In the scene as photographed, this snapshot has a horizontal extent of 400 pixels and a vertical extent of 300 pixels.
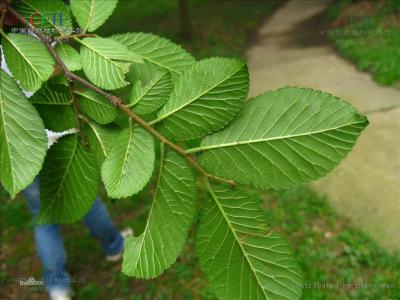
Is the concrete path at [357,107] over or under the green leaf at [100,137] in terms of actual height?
under

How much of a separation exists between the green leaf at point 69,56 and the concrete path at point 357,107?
2806 millimetres

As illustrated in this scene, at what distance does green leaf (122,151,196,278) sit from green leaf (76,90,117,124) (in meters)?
0.13

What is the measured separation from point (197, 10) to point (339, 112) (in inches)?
433

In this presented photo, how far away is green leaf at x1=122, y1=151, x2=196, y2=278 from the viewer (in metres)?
0.64

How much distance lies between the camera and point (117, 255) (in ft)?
10.3

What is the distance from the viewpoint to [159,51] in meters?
0.78

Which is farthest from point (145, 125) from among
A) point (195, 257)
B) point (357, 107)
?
point (357, 107)

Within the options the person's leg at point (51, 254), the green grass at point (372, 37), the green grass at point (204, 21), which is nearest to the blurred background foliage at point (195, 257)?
the person's leg at point (51, 254)

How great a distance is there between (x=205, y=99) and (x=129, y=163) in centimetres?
16

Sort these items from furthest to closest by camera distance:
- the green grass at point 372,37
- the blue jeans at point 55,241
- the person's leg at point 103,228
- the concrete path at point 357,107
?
the green grass at point 372,37, the concrete path at point 357,107, the person's leg at point 103,228, the blue jeans at point 55,241

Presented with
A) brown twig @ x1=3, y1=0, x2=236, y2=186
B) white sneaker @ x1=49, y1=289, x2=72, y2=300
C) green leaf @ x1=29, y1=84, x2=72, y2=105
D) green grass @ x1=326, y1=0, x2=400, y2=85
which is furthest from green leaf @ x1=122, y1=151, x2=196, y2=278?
green grass @ x1=326, y1=0, x2=400, y2=85

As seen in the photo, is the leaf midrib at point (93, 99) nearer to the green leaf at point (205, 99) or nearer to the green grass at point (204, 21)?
the green leaf at point (205, 99)

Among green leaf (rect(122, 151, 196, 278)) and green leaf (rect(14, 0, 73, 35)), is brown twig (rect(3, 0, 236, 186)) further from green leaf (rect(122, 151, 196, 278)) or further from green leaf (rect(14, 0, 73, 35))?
green leaf (rect(14, 0, 73, 35))

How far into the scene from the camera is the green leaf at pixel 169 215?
638mm
